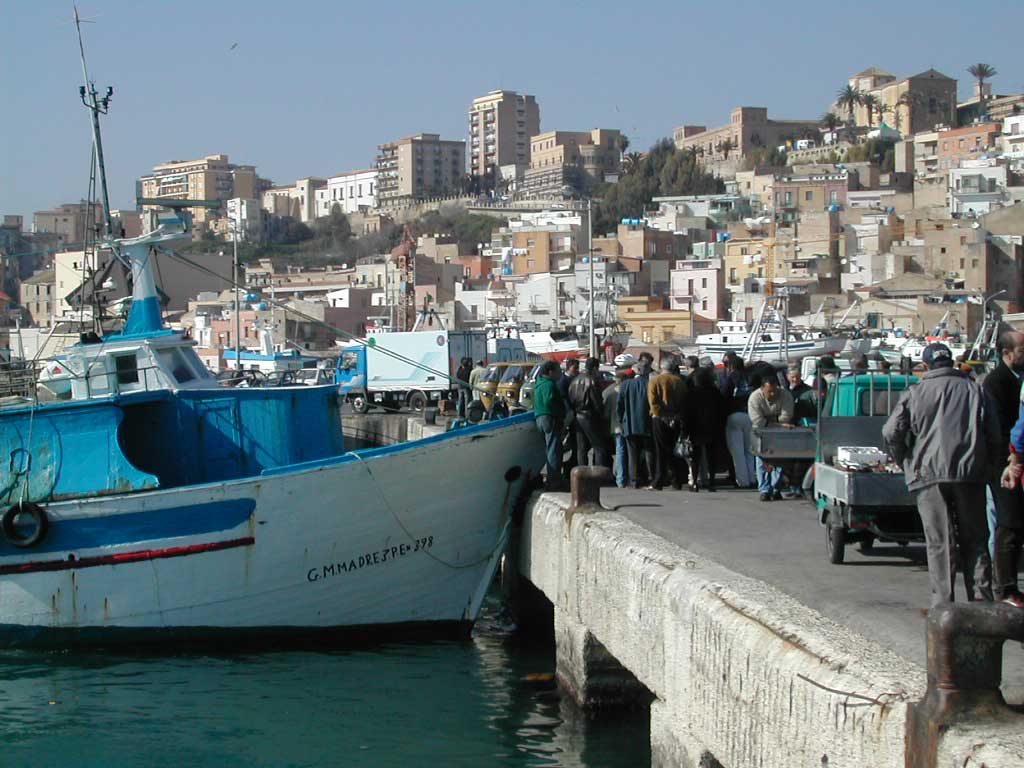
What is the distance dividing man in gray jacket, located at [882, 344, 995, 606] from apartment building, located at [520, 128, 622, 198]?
165m

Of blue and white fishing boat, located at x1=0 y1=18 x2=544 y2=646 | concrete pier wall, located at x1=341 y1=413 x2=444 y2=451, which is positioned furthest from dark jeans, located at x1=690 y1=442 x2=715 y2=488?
concrete pier wall, located at x1=341 y1=413 x2=444 y2=451

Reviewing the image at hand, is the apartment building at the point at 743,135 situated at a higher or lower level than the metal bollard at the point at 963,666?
higher

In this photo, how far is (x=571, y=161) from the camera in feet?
598

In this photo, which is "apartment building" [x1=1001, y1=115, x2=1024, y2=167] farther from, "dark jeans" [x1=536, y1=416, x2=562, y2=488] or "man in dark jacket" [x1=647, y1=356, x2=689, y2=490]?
"dark jeans" [x1=536, y1=416, x2=562, y2=488]

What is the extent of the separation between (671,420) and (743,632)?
660 cm

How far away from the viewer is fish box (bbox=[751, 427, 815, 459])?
1241 cm

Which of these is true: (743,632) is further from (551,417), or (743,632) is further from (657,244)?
(657,244)

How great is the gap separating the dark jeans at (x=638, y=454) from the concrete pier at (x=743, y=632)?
0.89 metres

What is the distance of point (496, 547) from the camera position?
595 inches

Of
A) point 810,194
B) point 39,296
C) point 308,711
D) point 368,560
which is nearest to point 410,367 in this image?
point 368,560

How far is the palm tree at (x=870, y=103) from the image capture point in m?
158

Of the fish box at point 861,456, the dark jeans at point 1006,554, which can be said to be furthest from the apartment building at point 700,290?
the dark jeans at point 1006,554

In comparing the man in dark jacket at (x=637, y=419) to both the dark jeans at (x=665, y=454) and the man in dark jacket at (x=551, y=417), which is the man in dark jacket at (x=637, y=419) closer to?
the dark jeans at (x=665, y=454)

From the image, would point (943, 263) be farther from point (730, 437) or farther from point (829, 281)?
point (730, 437)
